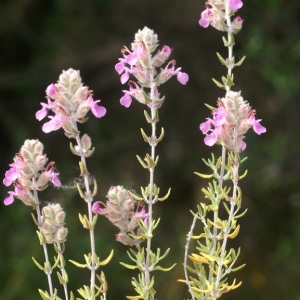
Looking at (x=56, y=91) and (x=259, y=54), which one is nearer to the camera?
(x=56, y=91)

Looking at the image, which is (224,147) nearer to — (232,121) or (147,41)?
(232,121)

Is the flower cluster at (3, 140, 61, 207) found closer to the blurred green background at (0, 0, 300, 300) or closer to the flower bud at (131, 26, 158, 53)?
the flower bud at (131, 26, 158, 53)

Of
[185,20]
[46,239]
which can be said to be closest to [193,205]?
[185,20]

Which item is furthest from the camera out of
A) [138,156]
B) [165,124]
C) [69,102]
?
[165,124]

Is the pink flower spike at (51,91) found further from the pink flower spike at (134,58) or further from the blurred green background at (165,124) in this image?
the blurred green background at (165,124)

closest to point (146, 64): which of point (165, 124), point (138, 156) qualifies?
point (138, 156)

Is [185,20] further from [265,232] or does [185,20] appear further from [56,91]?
[56,91]

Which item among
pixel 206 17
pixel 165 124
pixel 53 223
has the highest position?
pixel 165 124

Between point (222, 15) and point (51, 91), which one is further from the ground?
point (222, 15)

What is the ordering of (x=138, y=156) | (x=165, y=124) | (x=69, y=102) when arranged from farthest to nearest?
(x=165, y=124)
(x=138, y=156)
(x=69, y=102)
